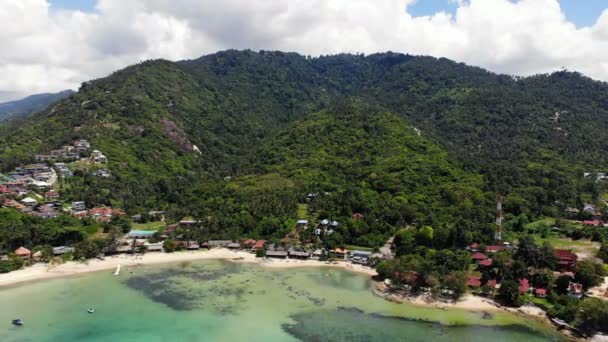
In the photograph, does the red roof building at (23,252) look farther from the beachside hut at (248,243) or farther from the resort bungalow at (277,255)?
the resort bungalow at (277,255)

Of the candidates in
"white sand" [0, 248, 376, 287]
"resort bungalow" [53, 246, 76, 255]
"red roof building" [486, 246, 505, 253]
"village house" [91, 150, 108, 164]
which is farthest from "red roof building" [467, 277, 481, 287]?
"village house" [91, 150, 108, 164]

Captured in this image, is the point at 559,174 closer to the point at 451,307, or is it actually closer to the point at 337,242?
the point at 337,242

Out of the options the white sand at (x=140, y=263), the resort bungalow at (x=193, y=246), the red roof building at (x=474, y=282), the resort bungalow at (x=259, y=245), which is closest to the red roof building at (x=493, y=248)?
the red roof building at (x=474, y=282)

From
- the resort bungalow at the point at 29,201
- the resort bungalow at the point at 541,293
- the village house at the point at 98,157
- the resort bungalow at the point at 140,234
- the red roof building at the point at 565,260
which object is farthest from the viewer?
the village house at the point at 98,157

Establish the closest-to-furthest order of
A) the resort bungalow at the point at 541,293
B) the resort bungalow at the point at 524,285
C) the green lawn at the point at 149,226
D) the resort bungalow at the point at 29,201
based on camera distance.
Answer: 1. the resort bungalow at the point at 541,293
2. the resort bungalow at the point at 524,285
3. the resort bungalow at the point at 29,201
4. the green lawn at the point at 149,226

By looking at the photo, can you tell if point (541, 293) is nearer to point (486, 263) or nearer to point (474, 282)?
point (474, 282)

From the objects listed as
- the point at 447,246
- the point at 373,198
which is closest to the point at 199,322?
the point at 447,246

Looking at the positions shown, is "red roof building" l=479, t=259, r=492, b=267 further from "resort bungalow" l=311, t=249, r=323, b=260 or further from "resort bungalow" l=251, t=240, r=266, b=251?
"resort bungalow" l=251, t=240, r=266, b=251

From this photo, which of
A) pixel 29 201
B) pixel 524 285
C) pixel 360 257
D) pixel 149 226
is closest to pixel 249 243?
pixel 360 257
